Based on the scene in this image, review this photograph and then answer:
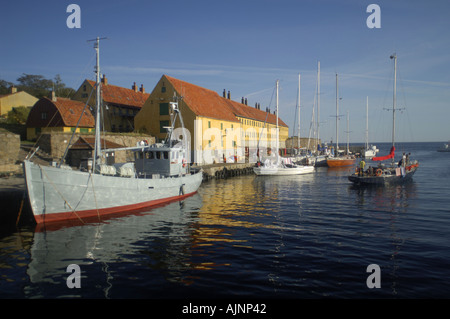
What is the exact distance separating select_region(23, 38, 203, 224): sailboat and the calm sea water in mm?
1192

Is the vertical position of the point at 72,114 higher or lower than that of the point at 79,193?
higher

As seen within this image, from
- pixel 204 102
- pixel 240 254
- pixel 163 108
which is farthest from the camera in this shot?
pixel 204 102

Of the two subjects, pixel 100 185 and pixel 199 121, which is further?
pixel 199 121

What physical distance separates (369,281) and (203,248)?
20.9 feet

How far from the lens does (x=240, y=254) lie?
1185 cm

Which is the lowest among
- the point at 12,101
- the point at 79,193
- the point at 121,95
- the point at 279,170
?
the point at 279,170

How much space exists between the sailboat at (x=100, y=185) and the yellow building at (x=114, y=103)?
80.1 ft

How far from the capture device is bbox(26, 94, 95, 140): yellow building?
36969mm

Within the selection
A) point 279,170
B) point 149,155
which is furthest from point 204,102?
point 149,155

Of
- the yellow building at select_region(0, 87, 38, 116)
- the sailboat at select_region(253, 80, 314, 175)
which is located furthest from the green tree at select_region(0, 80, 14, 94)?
the sailboat at select_region(253, 80, 314, 175)

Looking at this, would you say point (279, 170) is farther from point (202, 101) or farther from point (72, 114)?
point (72, 114)

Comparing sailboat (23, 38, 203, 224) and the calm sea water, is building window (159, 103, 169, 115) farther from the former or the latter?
the calm sea water

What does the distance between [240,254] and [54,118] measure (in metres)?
34.8

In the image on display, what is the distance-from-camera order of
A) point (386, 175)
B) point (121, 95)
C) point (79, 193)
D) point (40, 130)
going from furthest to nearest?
point (121, 95), point (40, 130), point (386, 175), point (79, 193)
